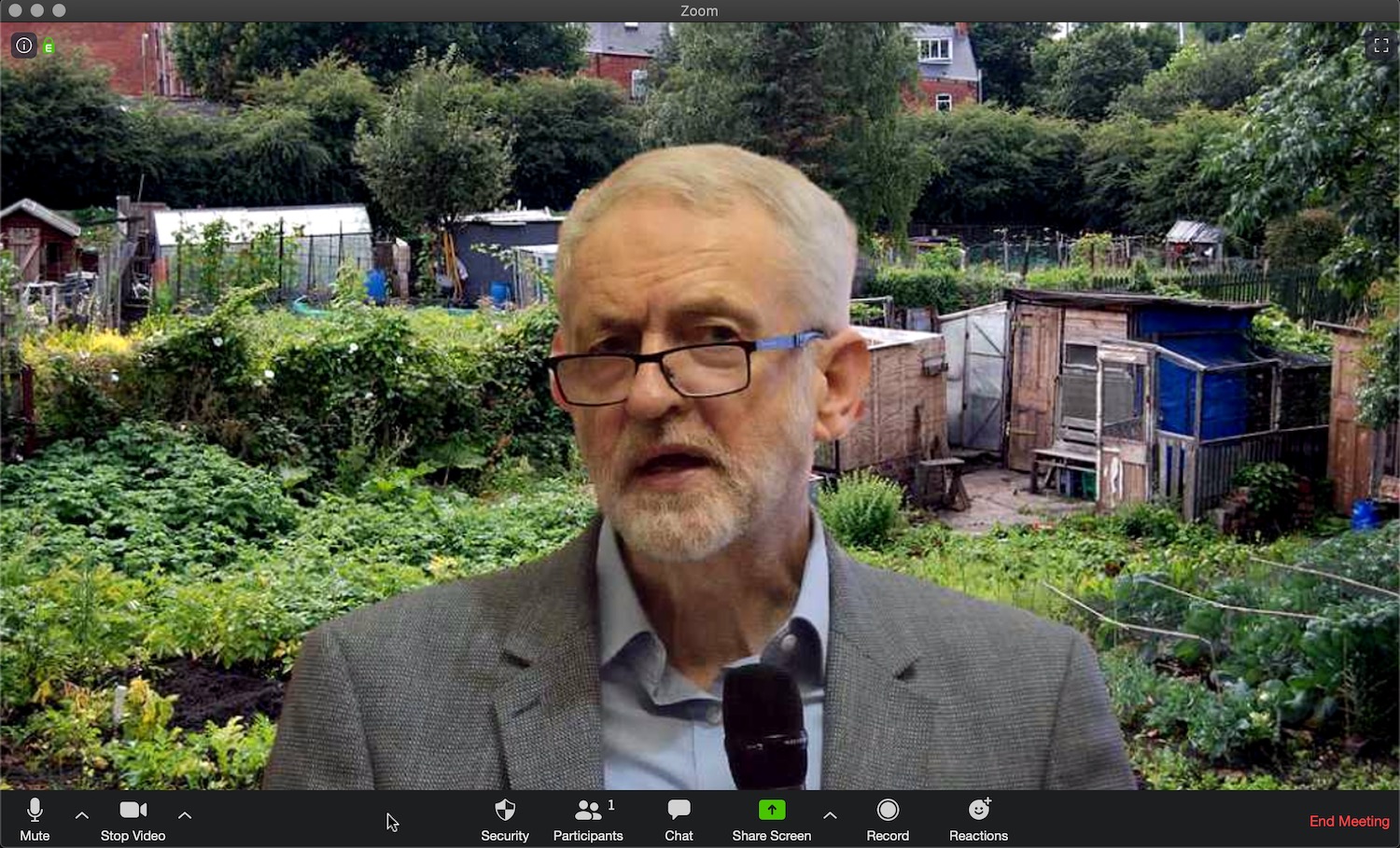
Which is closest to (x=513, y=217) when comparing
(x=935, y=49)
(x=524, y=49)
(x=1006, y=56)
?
(x=524, y=49)

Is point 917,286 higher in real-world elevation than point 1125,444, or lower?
higher

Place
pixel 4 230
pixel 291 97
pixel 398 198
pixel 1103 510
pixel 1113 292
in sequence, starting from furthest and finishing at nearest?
pixel 1113 292
pixel 1103 510
pixel 398 198
pixel 4 230
pixel 291 97

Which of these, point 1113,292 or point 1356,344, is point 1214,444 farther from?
point 1113,292

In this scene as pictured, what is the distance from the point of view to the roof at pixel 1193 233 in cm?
361

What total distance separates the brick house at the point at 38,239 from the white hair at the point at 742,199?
6.72 ft

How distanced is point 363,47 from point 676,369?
1.52m

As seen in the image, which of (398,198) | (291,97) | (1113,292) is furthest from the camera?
(1113,292)

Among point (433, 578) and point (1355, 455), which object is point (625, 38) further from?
point (1355, 455)

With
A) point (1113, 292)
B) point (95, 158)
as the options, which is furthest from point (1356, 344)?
point (95, 158)

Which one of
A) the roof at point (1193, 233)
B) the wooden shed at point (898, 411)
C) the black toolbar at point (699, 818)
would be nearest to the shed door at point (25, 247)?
the black toolbar at point (699, 818)

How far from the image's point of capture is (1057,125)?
10.1ft

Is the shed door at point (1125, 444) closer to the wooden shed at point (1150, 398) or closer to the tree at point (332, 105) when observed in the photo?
the wooden shed at point (1150, 398)

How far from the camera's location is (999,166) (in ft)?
10.2

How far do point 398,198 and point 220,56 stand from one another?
2.70 ft
